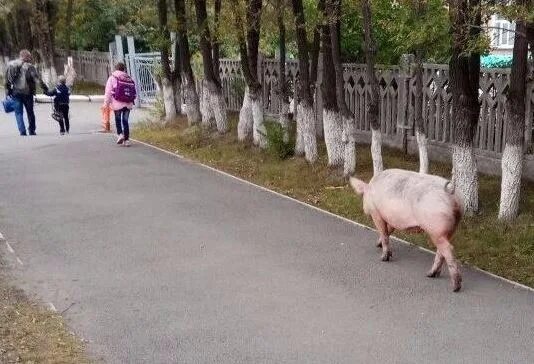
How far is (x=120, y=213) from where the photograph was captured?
8867 mm

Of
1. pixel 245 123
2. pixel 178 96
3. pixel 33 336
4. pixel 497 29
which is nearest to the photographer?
pixel 33 336

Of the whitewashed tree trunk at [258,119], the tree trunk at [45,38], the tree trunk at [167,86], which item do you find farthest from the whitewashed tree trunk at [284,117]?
the tree trunk at [45,38]

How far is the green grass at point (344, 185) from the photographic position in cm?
682

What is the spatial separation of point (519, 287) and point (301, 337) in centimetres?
215

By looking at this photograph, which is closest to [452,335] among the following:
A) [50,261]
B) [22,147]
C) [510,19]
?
[510,19]

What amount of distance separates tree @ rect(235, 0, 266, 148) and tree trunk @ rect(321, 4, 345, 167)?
1762 mm

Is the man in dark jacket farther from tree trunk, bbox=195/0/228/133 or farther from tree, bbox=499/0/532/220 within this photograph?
tree, bbox=499/0/532/220

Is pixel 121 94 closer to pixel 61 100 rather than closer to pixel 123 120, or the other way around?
pixel 123 120

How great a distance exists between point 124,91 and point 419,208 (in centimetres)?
891

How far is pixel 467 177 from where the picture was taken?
8.12 meters

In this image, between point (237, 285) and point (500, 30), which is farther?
point (500, 30)

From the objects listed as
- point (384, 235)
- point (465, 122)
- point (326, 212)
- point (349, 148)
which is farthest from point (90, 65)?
point (384, 235)

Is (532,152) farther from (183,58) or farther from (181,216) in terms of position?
(183,58)

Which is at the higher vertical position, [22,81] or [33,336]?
[22,81]
